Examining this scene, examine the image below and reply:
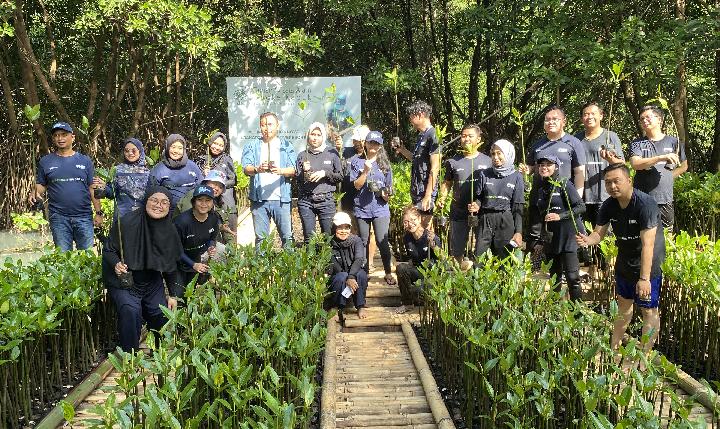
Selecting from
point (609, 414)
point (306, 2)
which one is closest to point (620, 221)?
point (609, 414)

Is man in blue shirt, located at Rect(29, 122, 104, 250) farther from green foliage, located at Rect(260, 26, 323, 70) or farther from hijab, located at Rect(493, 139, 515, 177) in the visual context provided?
green foliage, located at Rect(260, 26, 323, 70)

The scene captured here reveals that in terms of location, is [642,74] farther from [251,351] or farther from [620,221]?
[251,351]

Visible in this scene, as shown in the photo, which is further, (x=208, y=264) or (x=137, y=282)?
(x=208, y=264)

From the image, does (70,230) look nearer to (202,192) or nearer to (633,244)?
(202,192)

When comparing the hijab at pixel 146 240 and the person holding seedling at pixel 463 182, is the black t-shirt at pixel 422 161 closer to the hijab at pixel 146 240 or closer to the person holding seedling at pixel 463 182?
the person holding seedling at pixel 463 182

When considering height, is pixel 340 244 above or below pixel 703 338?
above

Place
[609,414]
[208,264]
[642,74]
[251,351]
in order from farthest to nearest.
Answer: [642,74]
[208,264]
[251,351]
[609,414]

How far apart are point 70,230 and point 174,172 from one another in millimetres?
1168

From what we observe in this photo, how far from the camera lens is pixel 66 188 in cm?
613

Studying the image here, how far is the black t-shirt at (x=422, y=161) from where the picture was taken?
6214mm

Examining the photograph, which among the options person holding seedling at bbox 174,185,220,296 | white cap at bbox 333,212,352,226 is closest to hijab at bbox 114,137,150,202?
person holding seedling at bbox 174,185,220,296

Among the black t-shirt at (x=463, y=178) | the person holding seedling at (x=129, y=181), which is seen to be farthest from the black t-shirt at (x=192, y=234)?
the black t-shirt at (x=463, y=178)

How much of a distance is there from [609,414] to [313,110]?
8338 millimetres

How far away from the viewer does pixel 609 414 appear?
3.20 meters
